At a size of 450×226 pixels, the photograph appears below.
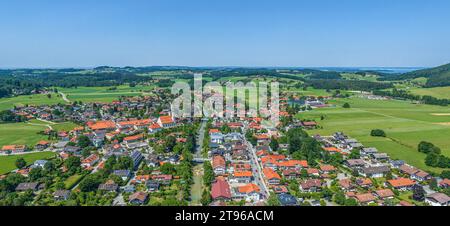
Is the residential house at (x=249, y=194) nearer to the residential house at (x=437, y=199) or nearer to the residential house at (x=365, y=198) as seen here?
the residential house at (x=365, y=198)

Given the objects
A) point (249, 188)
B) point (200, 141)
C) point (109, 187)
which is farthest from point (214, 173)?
point (200, 141)

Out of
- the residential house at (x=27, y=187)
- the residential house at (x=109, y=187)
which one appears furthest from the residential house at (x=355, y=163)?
the residential house at (x=27, y=187)

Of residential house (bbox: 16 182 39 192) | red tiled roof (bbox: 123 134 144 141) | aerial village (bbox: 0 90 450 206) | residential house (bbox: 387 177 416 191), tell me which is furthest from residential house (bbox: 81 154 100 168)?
residential house (bbox: 387 177 416 191)

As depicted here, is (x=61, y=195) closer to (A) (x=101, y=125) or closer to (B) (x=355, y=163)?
(A) (x=101, y=125)

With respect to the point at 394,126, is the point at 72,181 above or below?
below
